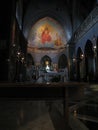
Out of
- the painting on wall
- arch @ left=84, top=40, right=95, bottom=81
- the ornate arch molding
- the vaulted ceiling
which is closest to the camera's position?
arch @ left=84, top=40, right=95, bottom=81

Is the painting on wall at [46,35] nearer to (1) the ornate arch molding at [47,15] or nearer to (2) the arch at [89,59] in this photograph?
(1) the ornate arch molding at [47,15]

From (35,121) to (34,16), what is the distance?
3168 cm

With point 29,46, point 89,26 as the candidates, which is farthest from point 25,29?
point 89,26

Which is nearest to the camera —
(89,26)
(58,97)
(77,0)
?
(58,97)

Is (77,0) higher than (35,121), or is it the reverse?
(77,0)

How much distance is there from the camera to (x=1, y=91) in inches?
157

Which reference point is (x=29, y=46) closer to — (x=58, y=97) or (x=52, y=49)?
(x=52, y=49)

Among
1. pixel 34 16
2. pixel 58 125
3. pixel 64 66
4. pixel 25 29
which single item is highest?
pixel 34 16

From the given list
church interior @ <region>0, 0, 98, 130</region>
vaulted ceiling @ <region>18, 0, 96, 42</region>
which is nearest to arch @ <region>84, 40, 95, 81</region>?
church interior @ <region>0, 0, 98, 130</region>

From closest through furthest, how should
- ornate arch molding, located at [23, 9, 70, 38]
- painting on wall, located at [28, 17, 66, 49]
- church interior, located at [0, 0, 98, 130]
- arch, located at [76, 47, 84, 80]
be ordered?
church interior, located at [0, 0, 98, 130], arch, located at [76, 47, 84, 80], ornate arch molding, located at [23, 9, 70, 38], painting on wall, located at [28, 17, 66, 49]

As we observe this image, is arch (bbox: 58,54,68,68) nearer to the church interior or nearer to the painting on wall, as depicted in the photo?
the church interior

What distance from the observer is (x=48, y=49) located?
3819 cm

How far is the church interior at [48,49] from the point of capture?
415 centimetres

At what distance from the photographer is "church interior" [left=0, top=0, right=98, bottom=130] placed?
13.6ft
